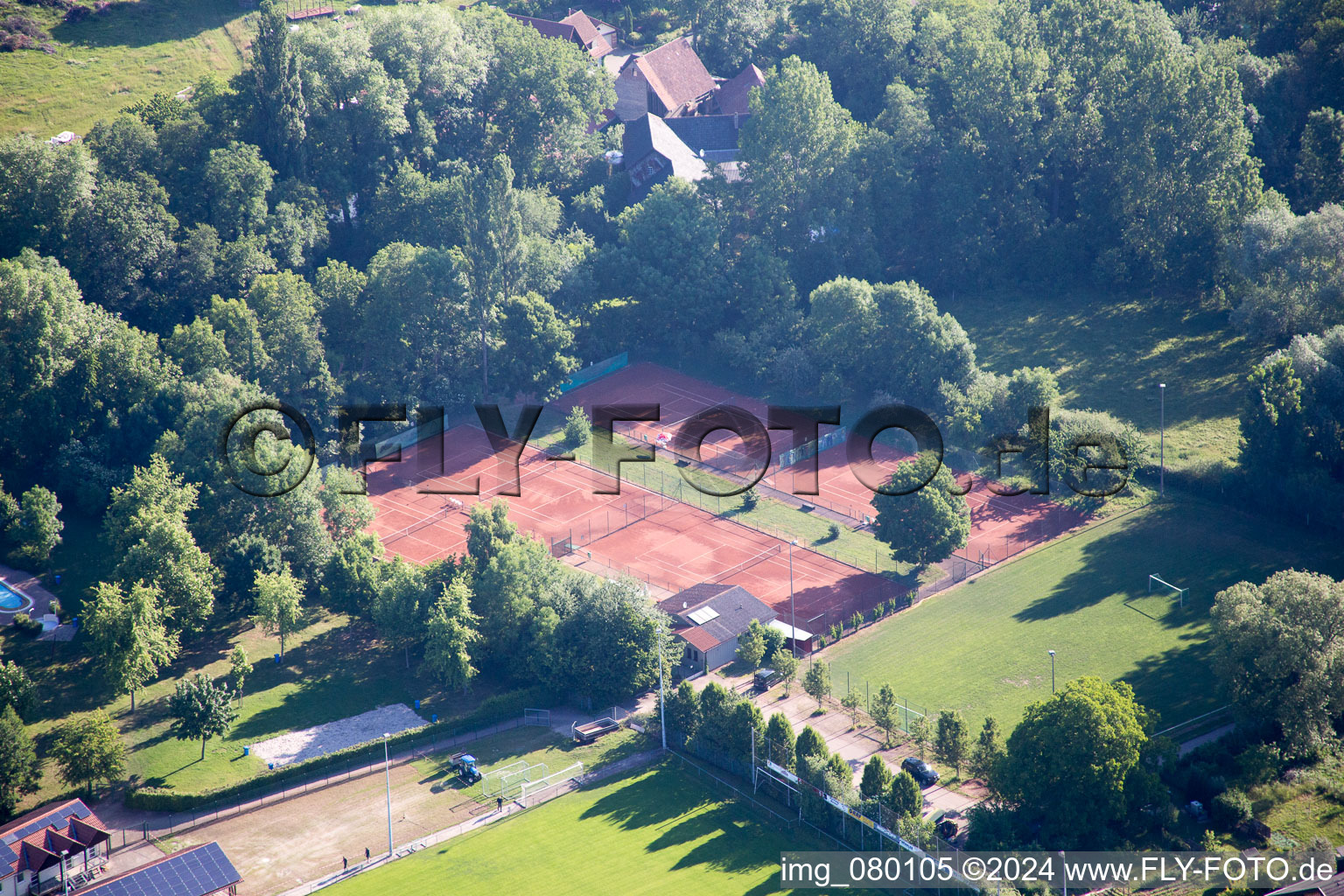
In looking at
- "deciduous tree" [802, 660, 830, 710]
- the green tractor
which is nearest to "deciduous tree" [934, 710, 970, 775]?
"deciduous tree" [802, 660, 830, 710]

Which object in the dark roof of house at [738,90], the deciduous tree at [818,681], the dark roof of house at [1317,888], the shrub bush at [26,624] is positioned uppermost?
the dark roof of house at [738,90]

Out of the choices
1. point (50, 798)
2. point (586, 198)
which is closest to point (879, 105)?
point (586, 198)

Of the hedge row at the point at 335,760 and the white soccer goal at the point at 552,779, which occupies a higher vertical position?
the hedge row at the point at 335,760

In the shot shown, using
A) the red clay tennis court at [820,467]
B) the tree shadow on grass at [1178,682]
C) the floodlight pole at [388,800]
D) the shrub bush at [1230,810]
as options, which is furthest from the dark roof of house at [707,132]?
the shrub bush at [1230,810]

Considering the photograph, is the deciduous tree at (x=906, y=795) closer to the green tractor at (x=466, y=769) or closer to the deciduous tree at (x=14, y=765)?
the green tractor at (x=466, y=769)

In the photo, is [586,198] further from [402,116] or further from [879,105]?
[879,105]

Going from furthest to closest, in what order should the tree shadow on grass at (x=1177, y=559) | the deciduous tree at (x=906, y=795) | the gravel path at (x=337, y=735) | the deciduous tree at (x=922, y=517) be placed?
the deciduous tree at (x=922, y=517), the tree shadow on grass at (x=1177, y=559), the gravel path at (x=337, y=735), the deciduous tree at (x=906, y=795)

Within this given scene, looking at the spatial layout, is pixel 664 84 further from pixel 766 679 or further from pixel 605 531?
pixel 766 679
